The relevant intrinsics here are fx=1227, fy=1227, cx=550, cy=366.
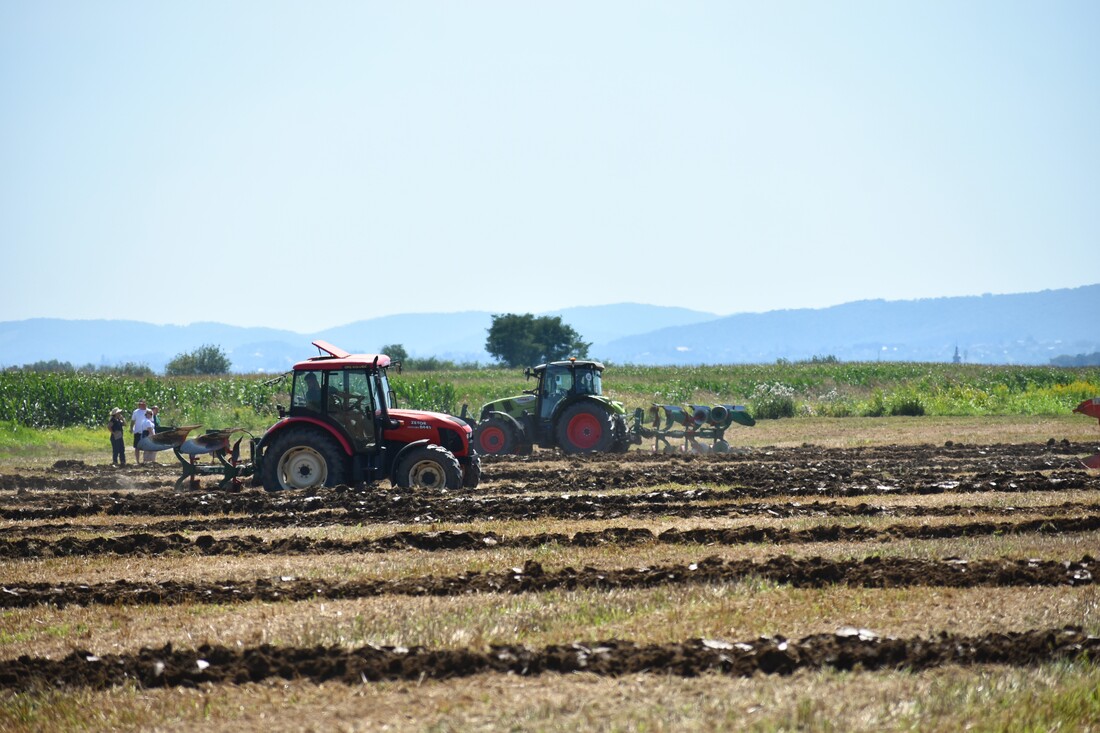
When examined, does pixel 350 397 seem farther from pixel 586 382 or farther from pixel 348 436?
pixel 586 382

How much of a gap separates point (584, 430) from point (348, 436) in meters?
9.91

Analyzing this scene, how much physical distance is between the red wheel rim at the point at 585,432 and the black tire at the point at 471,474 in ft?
25.8

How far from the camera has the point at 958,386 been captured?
52.4 m

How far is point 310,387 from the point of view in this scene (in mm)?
17875

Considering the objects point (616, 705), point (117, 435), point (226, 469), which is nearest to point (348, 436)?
point (226, 469)

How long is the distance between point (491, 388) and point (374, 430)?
33360 mm

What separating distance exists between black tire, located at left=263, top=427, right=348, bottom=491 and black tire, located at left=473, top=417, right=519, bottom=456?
9.30 metres

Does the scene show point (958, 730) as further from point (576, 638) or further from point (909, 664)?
point (576, 638)

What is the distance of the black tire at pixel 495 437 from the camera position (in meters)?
27.2

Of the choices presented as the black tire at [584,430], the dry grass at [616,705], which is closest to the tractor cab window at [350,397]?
the black tire at [584,430]

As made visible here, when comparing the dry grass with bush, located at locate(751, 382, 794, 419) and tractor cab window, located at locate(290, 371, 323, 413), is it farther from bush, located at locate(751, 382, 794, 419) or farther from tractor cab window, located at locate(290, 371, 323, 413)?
bush, located at locate(751, 382, 794, 419)

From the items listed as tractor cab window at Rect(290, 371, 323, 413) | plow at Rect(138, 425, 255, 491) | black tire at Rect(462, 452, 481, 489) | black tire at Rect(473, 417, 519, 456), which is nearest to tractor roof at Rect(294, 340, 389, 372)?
tractor cab window at Rect(290, 371, 323, 413)

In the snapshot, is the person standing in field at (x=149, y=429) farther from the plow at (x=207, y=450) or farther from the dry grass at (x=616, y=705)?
the dry grass at (x=616, y=705)

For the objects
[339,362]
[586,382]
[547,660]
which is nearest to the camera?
[547,660]
